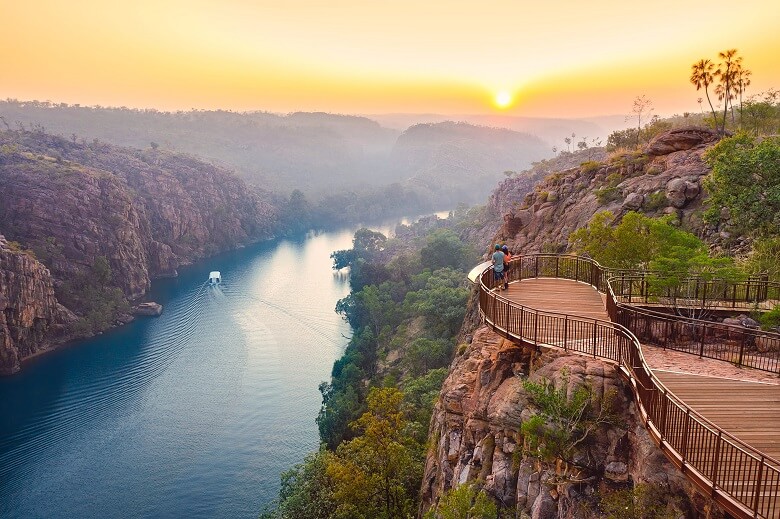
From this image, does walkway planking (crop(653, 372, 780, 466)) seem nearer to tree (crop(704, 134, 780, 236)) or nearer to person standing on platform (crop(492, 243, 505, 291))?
person standing on platform (crop(492, 243, 505, 291))

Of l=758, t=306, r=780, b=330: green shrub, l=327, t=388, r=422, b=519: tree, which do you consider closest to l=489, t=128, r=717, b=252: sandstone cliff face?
l=758, t=306, r=780, b=330: green shrub

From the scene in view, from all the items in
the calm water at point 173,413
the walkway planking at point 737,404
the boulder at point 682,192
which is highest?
the boulder at point 682,192

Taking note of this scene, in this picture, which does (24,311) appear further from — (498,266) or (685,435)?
(685,435)

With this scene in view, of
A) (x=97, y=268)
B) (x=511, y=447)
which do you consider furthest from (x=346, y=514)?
(x=97, y=268)

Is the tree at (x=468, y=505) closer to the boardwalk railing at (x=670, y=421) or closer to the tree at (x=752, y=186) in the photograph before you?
the boardwalk railing at (x=670, y=421)

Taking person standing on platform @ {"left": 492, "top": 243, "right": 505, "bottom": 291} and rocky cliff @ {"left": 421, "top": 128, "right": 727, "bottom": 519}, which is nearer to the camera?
rocky cliff @ {"left": 421, "top": 128, "right": 727, "bottom": 519}

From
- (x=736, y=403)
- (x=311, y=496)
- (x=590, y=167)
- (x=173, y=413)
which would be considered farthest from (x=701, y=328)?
(x=173, y=413)

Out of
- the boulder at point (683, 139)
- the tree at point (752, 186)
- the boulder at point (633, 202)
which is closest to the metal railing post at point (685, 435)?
the tree at point (752, 186)

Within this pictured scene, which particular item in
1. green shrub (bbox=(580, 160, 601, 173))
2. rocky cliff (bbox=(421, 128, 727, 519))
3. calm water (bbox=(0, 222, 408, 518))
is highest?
green shrub (bbox=(580, 160, 601, 173))
